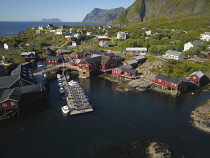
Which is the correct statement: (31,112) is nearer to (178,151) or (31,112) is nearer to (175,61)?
(178,151)

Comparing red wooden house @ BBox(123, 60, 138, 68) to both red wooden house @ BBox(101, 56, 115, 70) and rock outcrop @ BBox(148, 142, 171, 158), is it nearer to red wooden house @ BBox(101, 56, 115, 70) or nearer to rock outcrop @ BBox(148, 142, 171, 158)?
red wooden house @ BBox(101, 56, 115, 70)

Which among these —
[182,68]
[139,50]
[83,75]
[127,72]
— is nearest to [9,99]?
[83,75]

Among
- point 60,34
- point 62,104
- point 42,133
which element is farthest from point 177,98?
point 60,34

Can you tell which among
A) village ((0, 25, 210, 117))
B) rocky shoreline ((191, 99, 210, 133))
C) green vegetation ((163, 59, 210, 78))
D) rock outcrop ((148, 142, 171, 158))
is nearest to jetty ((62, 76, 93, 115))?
village ((0, 25, 210, 117))

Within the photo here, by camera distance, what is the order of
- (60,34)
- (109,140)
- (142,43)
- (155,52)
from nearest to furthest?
(109,140), (155,52), (142,43), (60,34)

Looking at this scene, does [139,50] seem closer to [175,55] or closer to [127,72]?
[175,55]

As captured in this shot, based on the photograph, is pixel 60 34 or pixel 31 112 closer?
pixel 31 112
